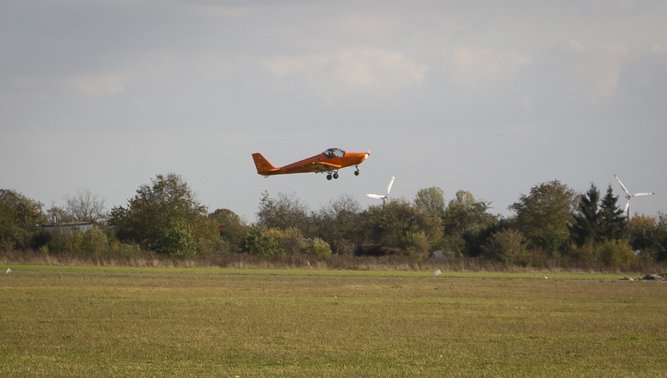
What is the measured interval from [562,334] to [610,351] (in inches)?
166

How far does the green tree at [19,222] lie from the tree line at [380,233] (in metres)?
0.11

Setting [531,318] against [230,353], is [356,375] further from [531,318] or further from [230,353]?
[531,318]

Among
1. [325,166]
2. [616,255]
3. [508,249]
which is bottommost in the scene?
[616,255]

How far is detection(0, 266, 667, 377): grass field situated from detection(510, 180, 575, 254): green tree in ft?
242

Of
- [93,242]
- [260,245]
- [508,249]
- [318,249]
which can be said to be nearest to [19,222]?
[93,242]

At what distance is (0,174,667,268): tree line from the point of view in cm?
9344

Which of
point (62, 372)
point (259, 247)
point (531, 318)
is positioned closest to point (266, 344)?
point (62, 372)

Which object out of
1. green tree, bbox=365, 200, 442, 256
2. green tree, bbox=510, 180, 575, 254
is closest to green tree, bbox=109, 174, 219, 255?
green tree, bbox=365, 200, 442, 256

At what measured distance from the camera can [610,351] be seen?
27.2m

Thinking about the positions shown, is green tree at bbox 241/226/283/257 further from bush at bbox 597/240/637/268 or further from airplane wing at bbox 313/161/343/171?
airplane wing at bbox 313/161/343/171

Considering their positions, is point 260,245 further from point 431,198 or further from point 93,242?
point 431,198

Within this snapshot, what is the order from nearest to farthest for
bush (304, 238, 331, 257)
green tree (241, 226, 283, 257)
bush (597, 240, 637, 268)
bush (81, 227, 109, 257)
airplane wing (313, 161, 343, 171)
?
airplane wing (313, 161, 343, 171)
bush (597, 240, 637, 268)
bush (81, 227, 109, 257)
green tree (241, 226, 283, 257)
bush (304, 238, 331, 257)

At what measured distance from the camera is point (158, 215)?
110 m

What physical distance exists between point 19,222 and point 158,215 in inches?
596
